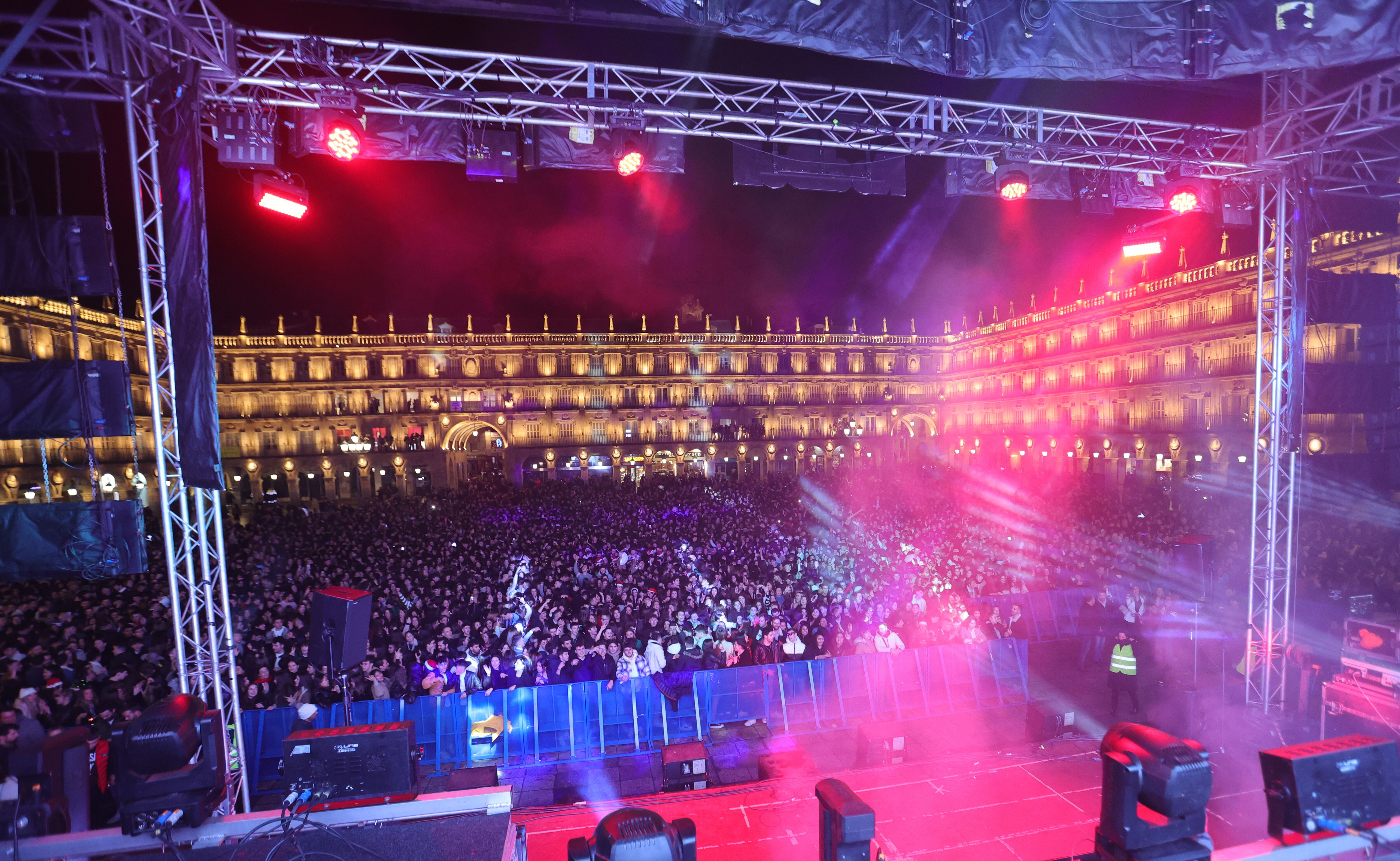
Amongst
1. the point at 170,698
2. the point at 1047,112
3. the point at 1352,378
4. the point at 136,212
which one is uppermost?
the point at 1047,112

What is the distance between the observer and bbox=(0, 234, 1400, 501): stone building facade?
27.8 m

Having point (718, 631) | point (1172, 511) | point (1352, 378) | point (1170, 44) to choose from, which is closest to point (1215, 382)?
point (1172, 511)

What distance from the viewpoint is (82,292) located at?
524 cm

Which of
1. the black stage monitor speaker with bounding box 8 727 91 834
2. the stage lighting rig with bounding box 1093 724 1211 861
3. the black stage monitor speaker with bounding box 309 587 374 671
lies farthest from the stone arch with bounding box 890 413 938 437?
the black stage monitor speaker with bounding box 8 727 91 834

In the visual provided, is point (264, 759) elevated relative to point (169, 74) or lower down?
lower down

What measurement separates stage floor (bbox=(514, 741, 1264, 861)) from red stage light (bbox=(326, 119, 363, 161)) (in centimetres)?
748

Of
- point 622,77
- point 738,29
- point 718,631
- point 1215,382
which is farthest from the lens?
point 1215,382

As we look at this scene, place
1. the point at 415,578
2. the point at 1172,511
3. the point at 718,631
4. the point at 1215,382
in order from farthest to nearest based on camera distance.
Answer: the point at 1215,382
the point at 1172,511
the point at 415,578
the point at 718,631

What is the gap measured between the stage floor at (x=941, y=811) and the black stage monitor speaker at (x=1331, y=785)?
9.47 ft

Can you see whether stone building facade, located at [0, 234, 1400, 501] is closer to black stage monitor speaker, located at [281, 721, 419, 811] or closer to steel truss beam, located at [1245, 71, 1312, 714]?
steel truss beam, located at [1245, 71, 1312, 714]

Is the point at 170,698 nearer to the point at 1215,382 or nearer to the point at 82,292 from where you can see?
the point at 82,292

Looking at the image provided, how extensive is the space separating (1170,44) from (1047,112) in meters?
4.40

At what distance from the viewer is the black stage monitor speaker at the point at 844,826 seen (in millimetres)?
3041

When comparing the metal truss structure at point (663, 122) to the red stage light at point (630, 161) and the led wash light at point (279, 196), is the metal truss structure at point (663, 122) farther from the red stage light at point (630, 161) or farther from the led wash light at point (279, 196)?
the led wash light at point (279, 196)
